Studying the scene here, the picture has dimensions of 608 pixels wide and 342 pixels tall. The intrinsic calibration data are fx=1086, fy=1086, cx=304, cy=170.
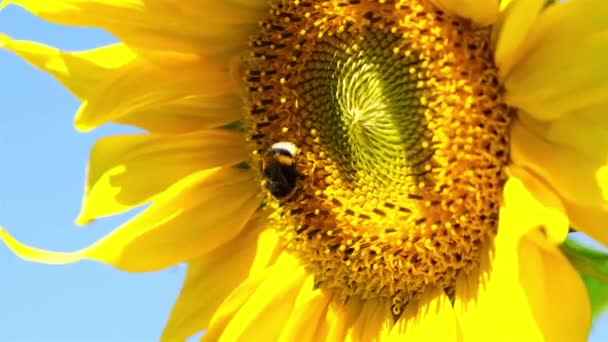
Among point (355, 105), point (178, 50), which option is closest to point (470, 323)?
point (355, 105)

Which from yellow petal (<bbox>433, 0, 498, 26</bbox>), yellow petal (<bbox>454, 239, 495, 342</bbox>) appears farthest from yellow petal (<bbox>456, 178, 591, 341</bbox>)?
yellow petal (<bbox>433, 0, 498, 26</bbox>)

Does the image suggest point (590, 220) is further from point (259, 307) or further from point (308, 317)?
point (259, 307)

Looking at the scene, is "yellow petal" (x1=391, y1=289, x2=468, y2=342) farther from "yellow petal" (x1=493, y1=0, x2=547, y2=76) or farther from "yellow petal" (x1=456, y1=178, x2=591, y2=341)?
"yellow petal" (x1=493, y1=0, x2=547, y2=76)

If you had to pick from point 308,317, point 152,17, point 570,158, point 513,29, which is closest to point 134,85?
point 152,17

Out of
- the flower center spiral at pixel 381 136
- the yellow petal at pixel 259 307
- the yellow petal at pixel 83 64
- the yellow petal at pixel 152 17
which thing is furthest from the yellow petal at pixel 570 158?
the yellow petal at pixel 83 64

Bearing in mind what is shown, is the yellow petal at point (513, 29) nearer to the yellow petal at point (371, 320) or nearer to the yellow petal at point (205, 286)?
the yellow petal at point (371, 320)

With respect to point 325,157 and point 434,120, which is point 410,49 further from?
point 325,157
